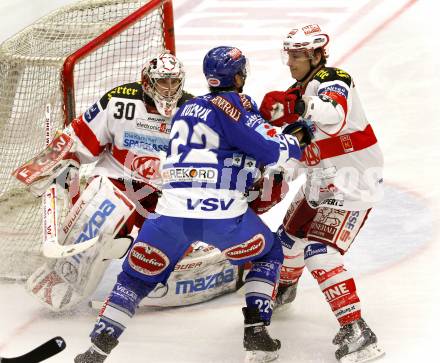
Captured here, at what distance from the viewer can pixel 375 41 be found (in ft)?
25.9

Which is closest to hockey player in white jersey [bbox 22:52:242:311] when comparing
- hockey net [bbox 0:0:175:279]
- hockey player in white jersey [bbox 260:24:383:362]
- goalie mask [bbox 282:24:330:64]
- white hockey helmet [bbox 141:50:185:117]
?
white hockey helmet [bbox 141:50:185:117]

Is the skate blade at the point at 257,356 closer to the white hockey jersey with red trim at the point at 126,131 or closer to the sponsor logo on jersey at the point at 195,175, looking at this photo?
the sponsor logo on jersey at the point at 195,175

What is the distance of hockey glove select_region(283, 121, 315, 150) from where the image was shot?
4.41 m

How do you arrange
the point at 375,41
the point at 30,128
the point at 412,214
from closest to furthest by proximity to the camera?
the point at 30,128 < the point at 412,214 < the point at 375,41

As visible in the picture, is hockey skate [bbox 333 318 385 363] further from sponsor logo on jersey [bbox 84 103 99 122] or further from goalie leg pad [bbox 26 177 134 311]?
sponsor logo on jersey [bbox 84 103 99 122]

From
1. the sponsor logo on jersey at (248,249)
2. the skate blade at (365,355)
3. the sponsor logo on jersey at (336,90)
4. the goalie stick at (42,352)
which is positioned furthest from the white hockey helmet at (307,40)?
the goalie stick at (42,352)

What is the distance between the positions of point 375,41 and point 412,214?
2.25 m

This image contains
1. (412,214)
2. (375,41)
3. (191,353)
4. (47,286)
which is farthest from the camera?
(375,41)

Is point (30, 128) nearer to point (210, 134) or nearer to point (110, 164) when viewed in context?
point (110, 164)

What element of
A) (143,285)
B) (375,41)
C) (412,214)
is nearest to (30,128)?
(143,285)

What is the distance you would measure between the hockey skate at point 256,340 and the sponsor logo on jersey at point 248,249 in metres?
0.21

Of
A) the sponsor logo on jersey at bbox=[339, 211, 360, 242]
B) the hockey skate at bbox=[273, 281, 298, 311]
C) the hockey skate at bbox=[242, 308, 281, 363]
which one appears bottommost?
the hockey skate at bbox=[273, 281, 298, 311]

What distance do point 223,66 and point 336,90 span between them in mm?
472

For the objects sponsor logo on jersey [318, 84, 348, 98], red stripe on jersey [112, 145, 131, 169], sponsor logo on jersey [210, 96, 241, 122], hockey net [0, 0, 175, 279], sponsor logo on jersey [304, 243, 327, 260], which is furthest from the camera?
hockey net [0, 0, 175, 279]
